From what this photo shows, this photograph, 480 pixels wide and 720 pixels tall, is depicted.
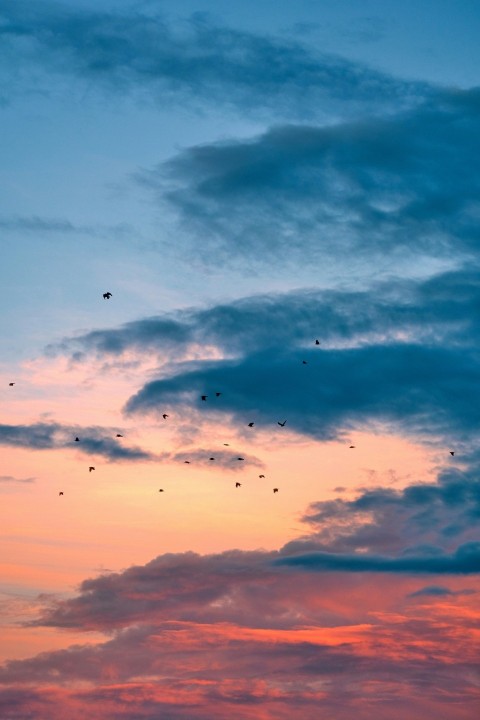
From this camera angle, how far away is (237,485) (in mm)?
160125

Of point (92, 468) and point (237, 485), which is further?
point (237, 485)

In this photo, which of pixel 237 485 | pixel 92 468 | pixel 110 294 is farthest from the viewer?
pixel 237 485

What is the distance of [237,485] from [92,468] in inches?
2039

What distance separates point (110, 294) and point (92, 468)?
61.8m

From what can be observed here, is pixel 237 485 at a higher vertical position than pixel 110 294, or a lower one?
lower

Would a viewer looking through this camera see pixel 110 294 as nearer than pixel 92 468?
Yes

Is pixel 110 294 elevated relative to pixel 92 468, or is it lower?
elevated

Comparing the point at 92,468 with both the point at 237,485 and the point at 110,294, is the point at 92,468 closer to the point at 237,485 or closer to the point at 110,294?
the point at 237,485

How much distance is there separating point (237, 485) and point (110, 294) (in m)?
83.4

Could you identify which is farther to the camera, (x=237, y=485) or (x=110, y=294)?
(x=237, y=485)

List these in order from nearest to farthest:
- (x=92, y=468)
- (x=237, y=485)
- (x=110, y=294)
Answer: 1. (x=110, y=294)
2. (x=92, y=468)
3. (x=237, y=485)

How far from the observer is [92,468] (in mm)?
146125

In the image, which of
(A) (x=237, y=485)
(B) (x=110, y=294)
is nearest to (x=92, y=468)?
(A) (x=237, y=485)

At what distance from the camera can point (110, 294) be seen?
12131 centimetres
